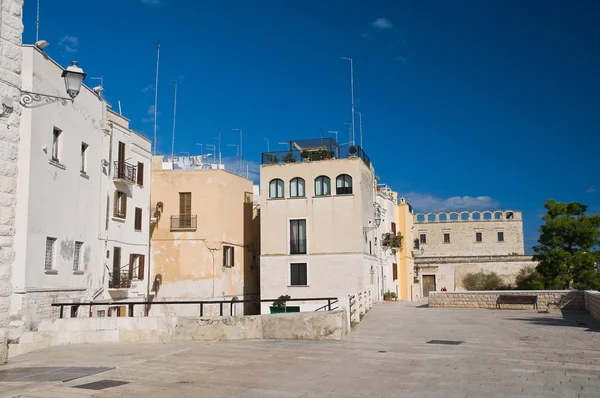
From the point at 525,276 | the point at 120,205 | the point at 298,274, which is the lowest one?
the point at 525,276

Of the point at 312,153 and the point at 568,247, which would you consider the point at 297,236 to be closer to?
the point at 312,153

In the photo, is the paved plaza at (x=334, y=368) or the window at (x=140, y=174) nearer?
the paved plaza at (x=334, y=368)

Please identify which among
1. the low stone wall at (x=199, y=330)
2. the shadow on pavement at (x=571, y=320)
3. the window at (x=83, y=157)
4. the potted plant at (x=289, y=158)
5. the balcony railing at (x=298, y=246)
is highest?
the potted plant at (x=289, y=158)

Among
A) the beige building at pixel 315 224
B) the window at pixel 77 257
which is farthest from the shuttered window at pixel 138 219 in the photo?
the beige building at pixel 315 224

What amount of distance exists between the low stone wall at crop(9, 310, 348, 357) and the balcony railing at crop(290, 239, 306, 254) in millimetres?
25084

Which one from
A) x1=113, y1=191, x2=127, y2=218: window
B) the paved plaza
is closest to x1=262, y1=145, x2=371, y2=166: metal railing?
x1=113, y1=191, x2=127, y2=218: window

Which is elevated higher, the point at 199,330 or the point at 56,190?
the point at 56,190

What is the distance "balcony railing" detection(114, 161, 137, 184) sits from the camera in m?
31.0

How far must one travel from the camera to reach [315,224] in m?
40.3

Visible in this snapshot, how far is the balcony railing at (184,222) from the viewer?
38.4 metres

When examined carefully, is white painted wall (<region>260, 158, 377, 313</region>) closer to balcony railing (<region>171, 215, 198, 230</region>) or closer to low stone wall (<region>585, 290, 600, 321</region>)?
balcony railing (<region>171, 215, 198, 230</region>)

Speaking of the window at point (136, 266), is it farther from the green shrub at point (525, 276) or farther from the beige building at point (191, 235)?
the green shrub at point (525, 276)

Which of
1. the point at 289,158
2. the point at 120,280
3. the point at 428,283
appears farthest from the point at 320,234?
the point at 428,283

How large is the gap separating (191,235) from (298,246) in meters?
7.46
